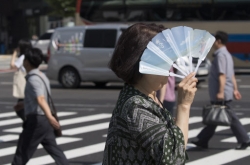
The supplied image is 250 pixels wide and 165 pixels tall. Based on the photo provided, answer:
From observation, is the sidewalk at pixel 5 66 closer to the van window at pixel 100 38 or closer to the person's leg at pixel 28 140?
the van window at pixel 100 38

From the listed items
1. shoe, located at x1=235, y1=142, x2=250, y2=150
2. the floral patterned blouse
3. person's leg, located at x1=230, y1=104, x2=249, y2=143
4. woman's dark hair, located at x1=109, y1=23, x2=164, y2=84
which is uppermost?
woman's dark hair, located at x1=109, y1=23, x2=164, y2=84

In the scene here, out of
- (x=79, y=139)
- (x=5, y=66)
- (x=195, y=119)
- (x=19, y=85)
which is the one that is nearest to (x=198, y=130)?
(x=195, y=119)

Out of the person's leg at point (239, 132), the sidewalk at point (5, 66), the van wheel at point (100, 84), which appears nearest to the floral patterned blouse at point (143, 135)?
the person's leg at point (239, 132)

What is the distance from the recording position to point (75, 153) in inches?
399

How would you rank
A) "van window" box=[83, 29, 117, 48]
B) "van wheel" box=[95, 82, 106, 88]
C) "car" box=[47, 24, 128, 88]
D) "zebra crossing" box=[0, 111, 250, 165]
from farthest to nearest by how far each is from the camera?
1. "van wheel" box=[95, 82, 106, 88]
2. "car" box=[47, 24, 128, 88]
3. "van window" box=[83, 29, 117, 48]
4. "zebra crossing" box=[0, 111, 250, 165]

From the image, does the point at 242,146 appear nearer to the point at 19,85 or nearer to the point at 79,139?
the point at 79,139

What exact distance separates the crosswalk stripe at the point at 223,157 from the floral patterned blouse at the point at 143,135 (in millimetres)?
6034

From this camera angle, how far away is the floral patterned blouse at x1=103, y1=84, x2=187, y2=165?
124 inches

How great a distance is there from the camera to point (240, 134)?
1004 cm

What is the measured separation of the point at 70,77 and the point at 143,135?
18326 millimetres

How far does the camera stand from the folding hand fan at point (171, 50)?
320cm

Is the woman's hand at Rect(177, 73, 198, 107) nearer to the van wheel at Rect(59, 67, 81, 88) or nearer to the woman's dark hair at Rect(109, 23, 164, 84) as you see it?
the woman's dark hair at Rect(109, 23, 164, 84)

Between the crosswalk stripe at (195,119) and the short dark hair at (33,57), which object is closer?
the short dark hair at (33,57)

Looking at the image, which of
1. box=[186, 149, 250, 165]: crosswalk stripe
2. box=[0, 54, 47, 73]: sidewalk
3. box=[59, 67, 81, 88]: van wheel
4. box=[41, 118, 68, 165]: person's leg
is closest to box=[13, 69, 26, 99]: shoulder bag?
box=[186, 149, 250, 165]: crosswalk stripe
